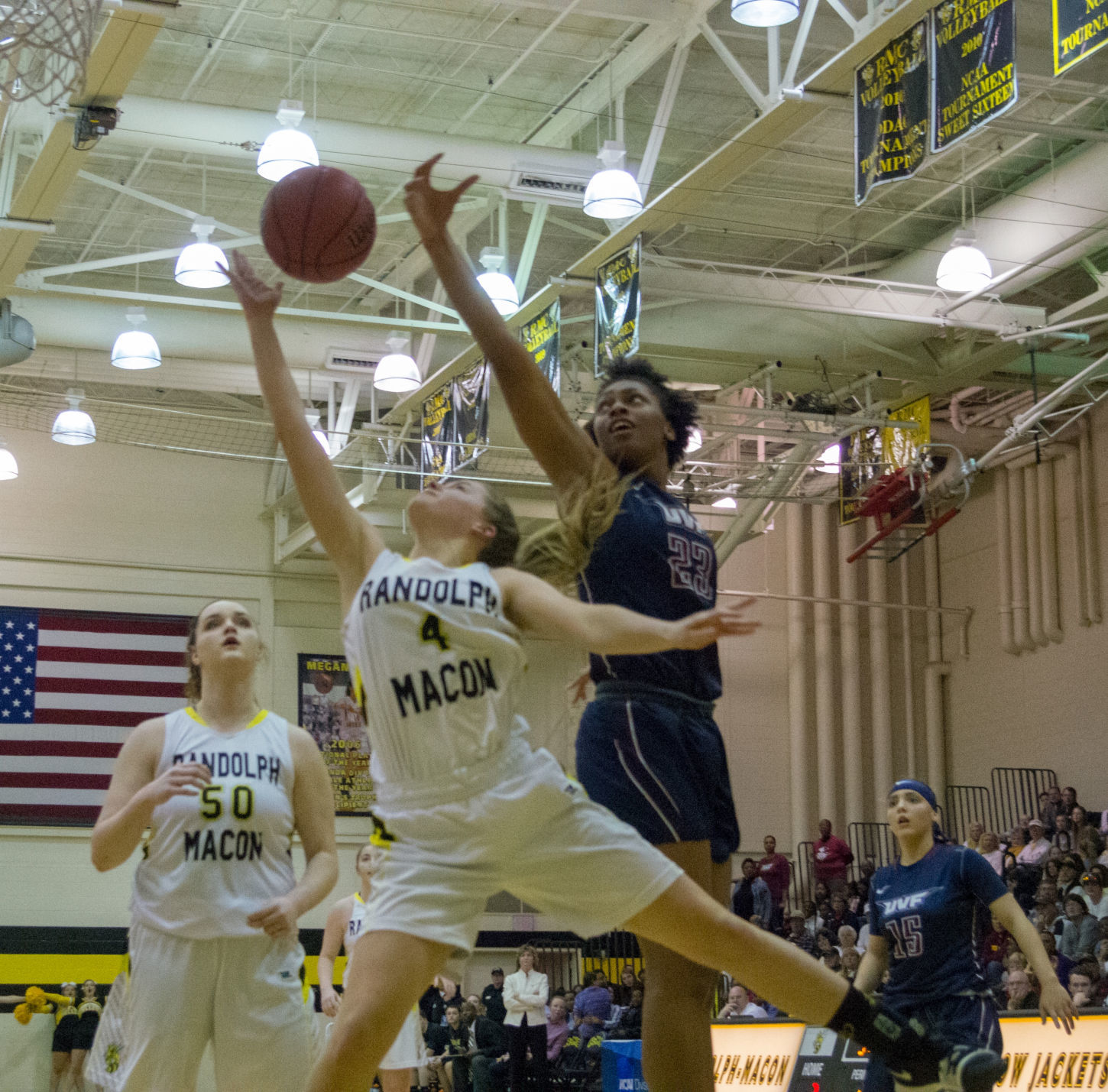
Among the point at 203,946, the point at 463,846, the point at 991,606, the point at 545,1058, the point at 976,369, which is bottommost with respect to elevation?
the point at 545,1058

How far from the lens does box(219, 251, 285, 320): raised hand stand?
12.0 feet

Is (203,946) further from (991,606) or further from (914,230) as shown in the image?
(991,606)

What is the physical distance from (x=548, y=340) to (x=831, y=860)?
30.3ft

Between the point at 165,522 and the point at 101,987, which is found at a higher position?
the point at 165,522

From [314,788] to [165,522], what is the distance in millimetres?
18561

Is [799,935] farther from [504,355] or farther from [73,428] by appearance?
[504,355]

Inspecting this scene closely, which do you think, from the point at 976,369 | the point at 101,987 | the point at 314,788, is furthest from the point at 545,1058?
the point at 314,788

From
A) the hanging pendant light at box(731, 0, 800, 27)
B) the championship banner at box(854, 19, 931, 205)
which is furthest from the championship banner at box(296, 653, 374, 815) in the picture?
the hanging pendant light at box(731, 0, 800, 27)

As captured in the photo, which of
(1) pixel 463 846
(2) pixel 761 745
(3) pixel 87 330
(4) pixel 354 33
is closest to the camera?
(1) pixel 463 846

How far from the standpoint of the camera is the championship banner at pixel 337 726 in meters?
22.2

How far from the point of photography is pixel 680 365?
17938 mm

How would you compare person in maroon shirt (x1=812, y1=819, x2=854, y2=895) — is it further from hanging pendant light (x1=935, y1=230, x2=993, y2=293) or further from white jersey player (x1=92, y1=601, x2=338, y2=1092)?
white jersey player (x1=92, y1=601, x2=338, y2=1092)

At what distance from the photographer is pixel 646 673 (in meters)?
3.74

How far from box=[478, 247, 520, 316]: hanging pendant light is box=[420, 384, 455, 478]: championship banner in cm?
169
